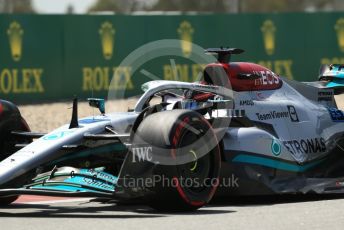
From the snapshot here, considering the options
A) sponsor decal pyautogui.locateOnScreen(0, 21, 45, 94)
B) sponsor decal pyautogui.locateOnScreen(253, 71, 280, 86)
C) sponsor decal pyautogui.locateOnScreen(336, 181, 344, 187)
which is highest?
sponsor decal pyautogui.locateOnScreen(253, 71, 280, 86)

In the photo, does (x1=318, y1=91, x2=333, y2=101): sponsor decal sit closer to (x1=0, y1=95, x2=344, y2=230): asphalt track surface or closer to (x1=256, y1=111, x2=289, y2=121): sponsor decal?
(x1=256, y1=111, x2=289, y2=121): sponsor decal

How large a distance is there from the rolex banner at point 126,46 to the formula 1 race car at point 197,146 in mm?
9719

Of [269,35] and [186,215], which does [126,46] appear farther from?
[186,215]

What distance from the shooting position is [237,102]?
9586 mm

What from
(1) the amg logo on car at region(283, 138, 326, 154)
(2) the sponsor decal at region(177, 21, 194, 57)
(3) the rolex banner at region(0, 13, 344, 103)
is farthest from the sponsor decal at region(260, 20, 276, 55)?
(1) the amg logo on car at region(283, 138, 326, 154)

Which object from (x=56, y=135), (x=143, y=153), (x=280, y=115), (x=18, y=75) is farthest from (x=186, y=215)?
(x=18, y=75)

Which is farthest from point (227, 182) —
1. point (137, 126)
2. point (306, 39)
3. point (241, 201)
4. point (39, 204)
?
point (306, 39)

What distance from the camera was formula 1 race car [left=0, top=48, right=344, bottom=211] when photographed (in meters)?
8.27

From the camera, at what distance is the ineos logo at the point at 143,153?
8211mm

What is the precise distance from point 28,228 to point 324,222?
2333mm

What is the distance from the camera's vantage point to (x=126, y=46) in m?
22.4

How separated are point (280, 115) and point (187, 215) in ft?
6.94

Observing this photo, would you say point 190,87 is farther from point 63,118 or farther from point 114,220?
point 63,118

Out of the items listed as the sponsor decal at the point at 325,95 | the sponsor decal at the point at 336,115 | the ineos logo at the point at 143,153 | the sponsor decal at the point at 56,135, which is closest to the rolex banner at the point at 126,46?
the sponsor decal at the point at 325,95
